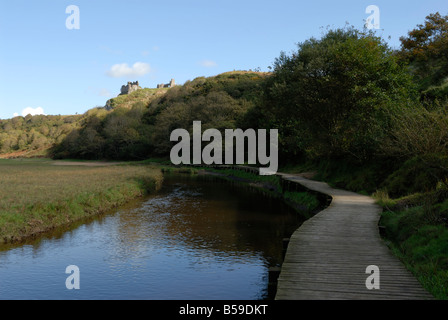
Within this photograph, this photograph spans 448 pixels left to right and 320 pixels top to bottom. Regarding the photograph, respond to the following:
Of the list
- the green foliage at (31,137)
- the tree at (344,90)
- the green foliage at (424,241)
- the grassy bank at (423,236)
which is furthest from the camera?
the green foliage at (31,137)

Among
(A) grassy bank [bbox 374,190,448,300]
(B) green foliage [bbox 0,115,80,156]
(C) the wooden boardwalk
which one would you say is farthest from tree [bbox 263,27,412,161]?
(B) green foliage [bbox 0,115,80,156]

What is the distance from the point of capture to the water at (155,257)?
34.9ft

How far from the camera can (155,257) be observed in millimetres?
13898

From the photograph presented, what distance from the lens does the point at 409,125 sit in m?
16.8

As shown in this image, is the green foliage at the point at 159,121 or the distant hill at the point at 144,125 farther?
the distant hill at the point at 144,125

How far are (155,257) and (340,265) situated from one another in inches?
294

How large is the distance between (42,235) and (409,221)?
50.3 feet

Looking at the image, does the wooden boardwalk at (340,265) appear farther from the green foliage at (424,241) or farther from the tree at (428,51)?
the tree at (428,51)

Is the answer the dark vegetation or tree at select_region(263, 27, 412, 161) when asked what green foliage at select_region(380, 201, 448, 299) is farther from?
tree at select_region(263, 27, 412, 161)

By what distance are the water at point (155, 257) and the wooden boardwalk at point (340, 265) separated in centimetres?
185

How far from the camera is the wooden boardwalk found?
23.5ft

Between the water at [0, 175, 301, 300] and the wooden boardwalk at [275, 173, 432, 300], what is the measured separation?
6.08 ft

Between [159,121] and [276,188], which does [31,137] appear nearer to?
[159,121]

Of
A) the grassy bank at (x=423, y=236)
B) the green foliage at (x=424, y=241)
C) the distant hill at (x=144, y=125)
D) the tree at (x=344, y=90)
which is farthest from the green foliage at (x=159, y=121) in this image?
the green foliage at (x=424, y=241)
